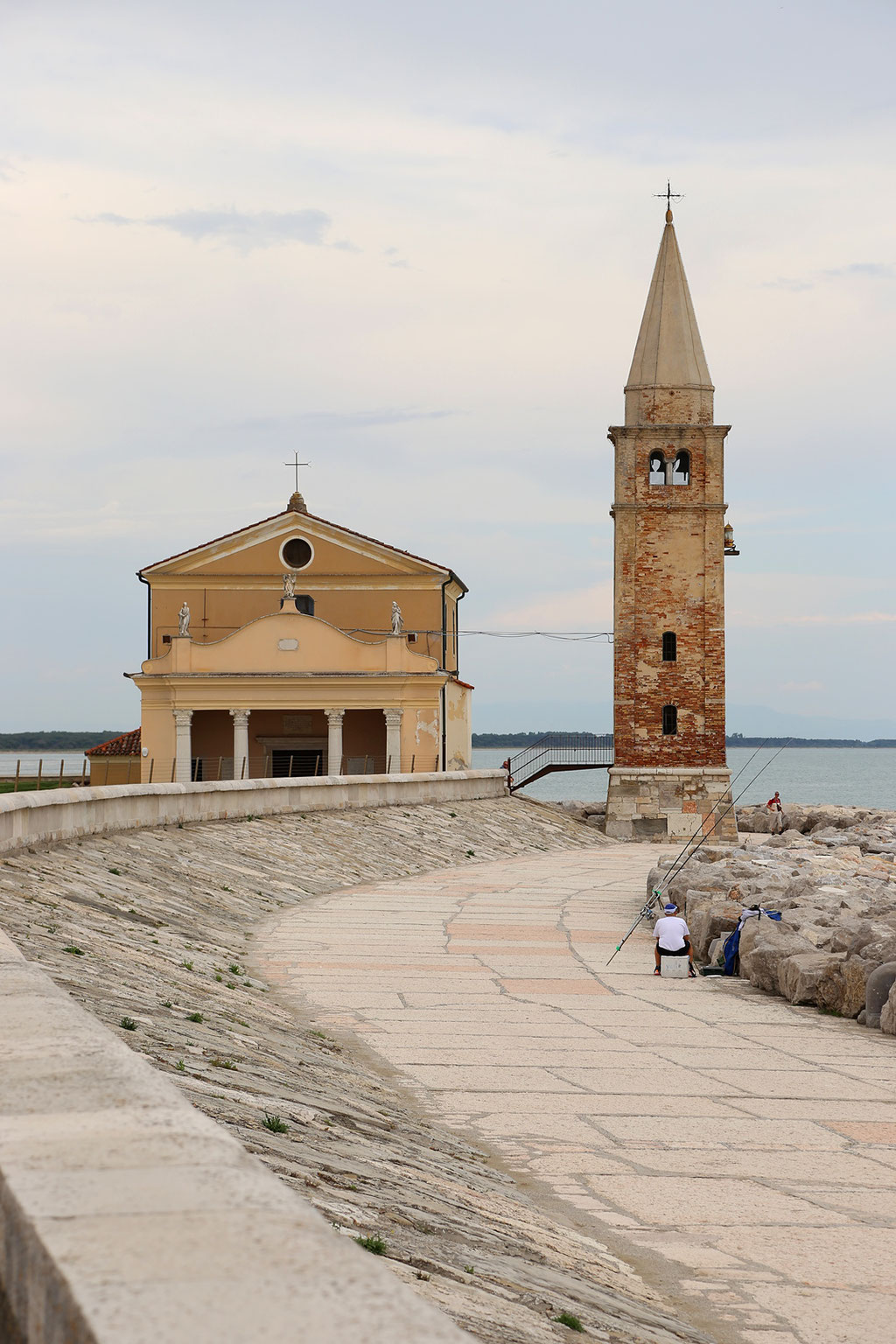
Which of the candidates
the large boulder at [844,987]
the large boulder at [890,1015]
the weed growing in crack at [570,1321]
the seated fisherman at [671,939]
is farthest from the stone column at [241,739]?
the weed growing in crack at [570,1321]

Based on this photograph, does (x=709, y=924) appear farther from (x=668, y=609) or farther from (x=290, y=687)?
(x=668, y=609)

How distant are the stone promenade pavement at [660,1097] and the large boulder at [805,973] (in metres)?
0.19

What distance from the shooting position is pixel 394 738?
135ft

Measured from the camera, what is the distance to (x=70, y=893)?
44.7 ft

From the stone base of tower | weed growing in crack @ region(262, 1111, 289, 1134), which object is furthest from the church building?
weed growing in crack @ region(262, 1111, 289, 1134)

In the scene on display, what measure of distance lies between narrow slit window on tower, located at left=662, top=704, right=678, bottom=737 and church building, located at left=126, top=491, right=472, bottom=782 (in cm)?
653

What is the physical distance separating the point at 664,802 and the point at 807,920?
25551mm

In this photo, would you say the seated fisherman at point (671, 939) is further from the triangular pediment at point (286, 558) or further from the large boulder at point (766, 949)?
the triangular pediment at point (286, 558)

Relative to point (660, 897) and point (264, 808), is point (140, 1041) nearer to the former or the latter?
point (660, 897)

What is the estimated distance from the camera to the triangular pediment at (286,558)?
148 feet

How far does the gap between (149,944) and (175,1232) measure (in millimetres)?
10364

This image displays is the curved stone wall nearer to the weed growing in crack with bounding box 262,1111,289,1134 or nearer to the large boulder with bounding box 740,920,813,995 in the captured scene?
the large boulder with bounding box 740,920,813,995

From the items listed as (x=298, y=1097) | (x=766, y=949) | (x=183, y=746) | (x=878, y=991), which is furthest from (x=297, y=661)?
(x=298, y=1097)

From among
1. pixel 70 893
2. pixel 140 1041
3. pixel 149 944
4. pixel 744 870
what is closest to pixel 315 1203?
pixel 140 1041
